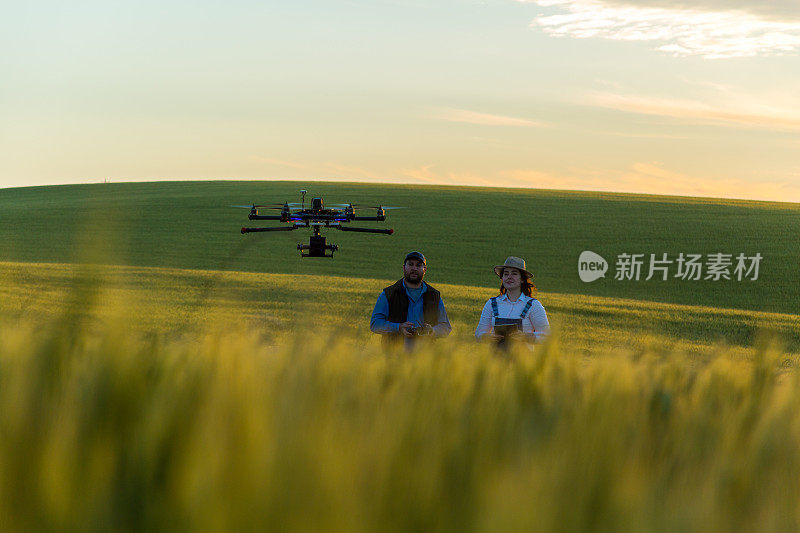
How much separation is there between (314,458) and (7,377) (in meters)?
0.37

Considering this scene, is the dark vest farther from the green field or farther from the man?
the green field

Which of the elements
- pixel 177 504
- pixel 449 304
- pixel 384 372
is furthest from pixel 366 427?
pixel 449 304

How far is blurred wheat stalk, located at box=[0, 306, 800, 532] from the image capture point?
1.93 feet

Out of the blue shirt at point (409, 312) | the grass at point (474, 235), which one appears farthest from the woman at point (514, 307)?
the grass at point (474, 235)

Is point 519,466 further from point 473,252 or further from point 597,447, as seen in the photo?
point 473,252

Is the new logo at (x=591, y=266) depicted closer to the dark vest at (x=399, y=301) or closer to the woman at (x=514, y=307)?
the dark vest at (x=399, y=301)

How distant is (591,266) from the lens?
4672 centimetres

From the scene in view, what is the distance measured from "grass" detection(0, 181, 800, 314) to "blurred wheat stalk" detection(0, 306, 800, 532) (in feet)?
78.2

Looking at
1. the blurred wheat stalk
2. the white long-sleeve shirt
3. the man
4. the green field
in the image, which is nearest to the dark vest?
the man

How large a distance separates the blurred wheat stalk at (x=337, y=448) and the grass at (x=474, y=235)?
23.8 m

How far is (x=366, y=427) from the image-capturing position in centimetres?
82

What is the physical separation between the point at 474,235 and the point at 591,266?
10.6 metres

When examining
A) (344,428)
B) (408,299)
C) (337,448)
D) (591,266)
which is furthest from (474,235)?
(337,448)

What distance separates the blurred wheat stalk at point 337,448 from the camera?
588mm
